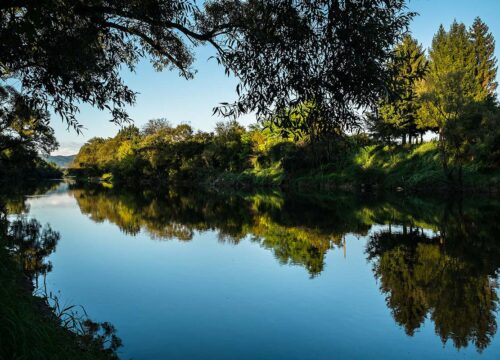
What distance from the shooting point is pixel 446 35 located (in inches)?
2108

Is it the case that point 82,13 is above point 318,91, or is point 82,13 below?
above

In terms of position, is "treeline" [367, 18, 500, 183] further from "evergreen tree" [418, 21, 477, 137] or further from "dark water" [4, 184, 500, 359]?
"dark water" [4, 184, 500, 359]

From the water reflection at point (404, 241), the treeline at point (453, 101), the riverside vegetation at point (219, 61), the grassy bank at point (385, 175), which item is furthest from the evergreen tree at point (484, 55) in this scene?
the riverside vegetation at point (219, 61)

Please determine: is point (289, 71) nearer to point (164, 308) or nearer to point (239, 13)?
point (239, 13)

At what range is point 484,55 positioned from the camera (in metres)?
53.6

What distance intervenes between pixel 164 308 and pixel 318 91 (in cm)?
600

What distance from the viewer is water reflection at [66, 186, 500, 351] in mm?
8320

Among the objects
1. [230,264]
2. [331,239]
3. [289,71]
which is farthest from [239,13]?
[331,239]

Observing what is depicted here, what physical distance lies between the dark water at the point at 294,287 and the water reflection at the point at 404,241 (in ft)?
0.17

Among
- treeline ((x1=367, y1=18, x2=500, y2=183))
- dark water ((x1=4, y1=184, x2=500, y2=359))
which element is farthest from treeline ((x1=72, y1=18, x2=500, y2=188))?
dark water ((x1=4, y1=184, x2=500, y2=359))

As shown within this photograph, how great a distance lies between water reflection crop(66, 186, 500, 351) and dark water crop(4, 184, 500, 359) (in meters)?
0.05

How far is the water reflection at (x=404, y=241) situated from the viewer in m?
8.32

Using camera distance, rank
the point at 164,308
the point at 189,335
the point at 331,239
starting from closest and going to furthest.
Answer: the point at 189,335 → the point at 164,308 → the point at 331,239

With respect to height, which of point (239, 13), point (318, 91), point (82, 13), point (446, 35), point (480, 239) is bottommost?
point (480, 239)
